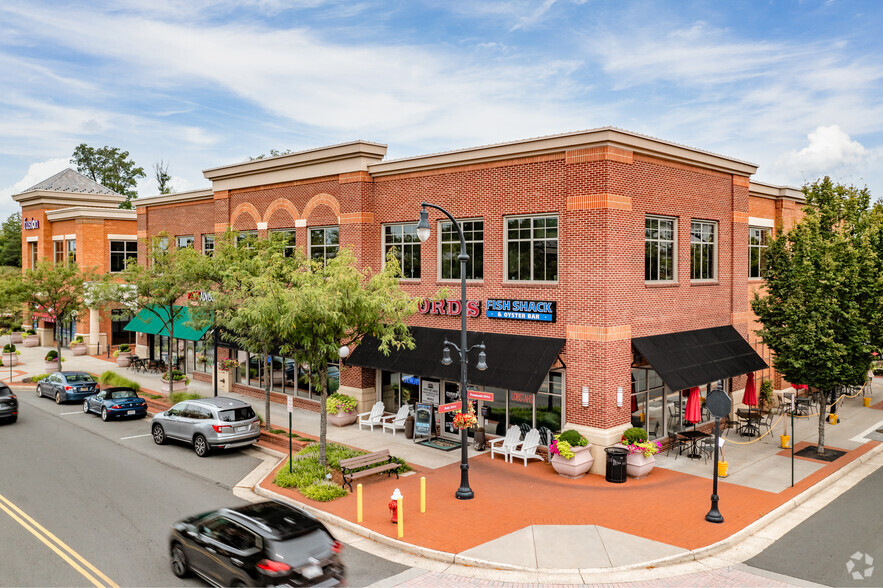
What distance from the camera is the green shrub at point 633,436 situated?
18.3 meters

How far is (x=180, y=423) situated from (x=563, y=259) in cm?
1420

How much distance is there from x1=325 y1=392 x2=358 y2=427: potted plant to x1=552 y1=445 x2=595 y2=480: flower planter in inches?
362

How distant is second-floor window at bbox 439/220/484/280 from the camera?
2227cm

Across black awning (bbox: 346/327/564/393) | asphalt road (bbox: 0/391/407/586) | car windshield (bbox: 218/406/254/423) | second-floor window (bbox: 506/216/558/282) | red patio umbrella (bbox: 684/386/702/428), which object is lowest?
asphalt road (bbox: 0/391/407/586)

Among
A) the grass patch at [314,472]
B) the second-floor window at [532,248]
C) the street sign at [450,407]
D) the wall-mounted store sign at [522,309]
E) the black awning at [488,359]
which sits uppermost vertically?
the second-floor window at [532,248]

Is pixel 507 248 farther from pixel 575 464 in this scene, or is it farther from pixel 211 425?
pixel 211 425

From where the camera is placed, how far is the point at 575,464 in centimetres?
1805

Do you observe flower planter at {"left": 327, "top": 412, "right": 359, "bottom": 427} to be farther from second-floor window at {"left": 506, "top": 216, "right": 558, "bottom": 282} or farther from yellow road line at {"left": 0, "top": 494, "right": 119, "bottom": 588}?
yellow road line at {"left": 0, "top": 494, "right": 119, "bottom": 588}

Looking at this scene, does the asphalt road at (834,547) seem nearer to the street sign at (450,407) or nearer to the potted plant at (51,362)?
the street sign at (450,407)

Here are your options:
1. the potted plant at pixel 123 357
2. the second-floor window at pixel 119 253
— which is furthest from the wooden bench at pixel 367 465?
the second-floor window at pixel 119 253

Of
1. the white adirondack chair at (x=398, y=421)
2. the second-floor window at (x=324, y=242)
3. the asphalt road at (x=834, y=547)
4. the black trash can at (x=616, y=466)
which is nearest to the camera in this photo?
the asphalt road at (x=834, y=547)

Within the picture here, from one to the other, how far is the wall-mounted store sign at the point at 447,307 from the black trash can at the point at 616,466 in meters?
6.60

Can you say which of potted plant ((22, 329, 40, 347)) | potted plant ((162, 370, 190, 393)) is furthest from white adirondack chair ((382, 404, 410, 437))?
potted plant ((22, 329, 40, 347))

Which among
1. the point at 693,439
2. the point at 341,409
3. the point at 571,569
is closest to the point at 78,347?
the point at 341,409
